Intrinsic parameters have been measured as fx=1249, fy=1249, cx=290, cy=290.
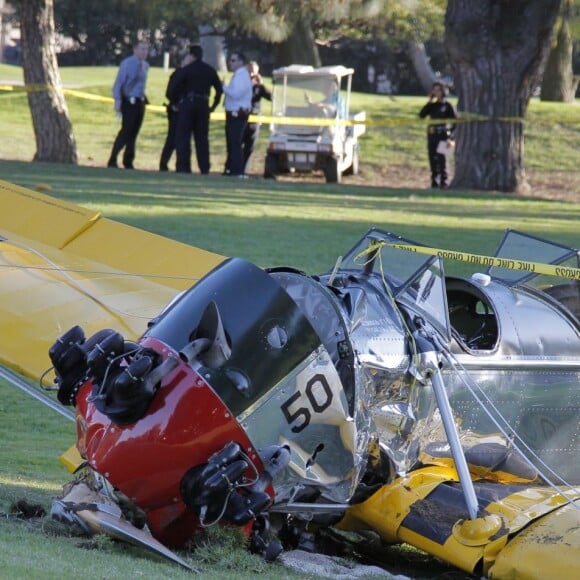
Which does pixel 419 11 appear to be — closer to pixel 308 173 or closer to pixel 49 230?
pixel 308 173

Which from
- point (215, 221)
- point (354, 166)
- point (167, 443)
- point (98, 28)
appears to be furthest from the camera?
point (98, 28)

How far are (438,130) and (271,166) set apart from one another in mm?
4369

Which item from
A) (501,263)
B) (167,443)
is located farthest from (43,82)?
(167,443)

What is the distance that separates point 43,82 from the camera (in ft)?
90.1

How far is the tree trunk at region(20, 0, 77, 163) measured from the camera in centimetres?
2731

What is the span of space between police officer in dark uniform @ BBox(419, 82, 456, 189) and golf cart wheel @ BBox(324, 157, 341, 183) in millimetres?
2431

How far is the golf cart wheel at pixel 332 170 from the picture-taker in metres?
29.9

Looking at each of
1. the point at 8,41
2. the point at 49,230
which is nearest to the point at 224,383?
the point at 49,230

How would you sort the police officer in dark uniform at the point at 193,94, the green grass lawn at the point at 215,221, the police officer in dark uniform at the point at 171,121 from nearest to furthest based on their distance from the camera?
the green grass lawn at the point at 215,221 → the police officer in dark uniform at the point at 193,94 → the police officer in dark uniform at the point at 171,121

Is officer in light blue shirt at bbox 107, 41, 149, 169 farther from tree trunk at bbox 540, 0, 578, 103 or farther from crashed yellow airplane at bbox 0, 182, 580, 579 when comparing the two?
tree trunk at bbox 540, 0, 578, 103

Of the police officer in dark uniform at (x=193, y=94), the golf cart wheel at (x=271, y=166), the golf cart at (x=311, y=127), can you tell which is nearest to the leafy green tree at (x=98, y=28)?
the golf cart at (x=311, y=127)

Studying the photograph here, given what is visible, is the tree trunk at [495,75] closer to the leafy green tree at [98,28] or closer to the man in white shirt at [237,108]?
the man in white shirt at [237,108]

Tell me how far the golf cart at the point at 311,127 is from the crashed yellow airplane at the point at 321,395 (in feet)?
69.6

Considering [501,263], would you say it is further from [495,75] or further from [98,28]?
[98,28]
